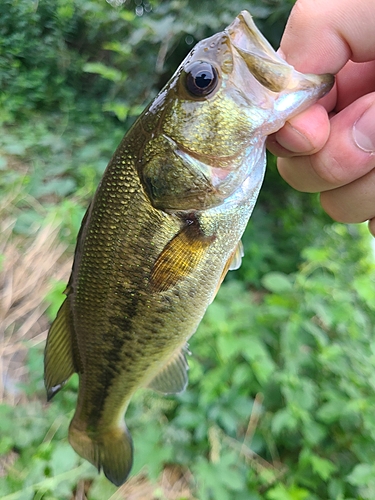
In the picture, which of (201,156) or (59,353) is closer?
(201,156)

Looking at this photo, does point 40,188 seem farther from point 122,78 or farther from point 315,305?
point 315,305

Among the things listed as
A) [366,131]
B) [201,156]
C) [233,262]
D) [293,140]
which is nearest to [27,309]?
[233,262]

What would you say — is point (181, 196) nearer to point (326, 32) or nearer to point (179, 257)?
point (179, 257)

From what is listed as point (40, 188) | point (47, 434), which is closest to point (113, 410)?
point (47, 434)

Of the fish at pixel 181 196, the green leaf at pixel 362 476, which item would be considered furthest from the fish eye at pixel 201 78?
the green leaf at pixel 362 476

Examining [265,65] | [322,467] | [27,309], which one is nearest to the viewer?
[265,65]

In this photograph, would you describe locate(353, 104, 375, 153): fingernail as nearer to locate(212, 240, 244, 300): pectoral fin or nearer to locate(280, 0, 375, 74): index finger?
locate(280, 0, 375, 74): index finger
